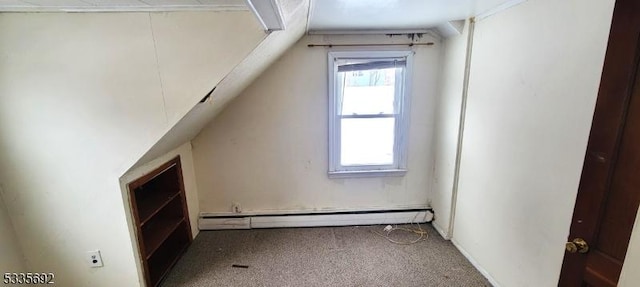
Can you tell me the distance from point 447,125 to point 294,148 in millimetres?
1499

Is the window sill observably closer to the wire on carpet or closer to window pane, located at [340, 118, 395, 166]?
window pane, located at [340, 118, 395, 166]

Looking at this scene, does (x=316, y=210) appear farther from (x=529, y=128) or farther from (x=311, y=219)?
(x=529, y=128)

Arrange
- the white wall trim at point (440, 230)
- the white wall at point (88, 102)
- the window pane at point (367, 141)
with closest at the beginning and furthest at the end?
the white wall at point (88, 102)
the white wall trim at point (440, 230)
the window pane at point (367, 141)

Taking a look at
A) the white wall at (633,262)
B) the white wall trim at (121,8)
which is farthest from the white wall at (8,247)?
the white wall at (633,262)

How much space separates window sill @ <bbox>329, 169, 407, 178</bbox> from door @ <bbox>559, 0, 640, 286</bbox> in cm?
179

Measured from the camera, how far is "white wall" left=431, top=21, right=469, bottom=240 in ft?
7.20

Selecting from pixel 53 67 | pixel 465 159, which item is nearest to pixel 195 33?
pixel 53 67

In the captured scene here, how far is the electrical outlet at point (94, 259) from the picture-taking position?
1.70m

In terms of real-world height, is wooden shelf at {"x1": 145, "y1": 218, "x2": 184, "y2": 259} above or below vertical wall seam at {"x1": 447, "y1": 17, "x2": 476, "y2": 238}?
below

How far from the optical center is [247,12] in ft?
4.58

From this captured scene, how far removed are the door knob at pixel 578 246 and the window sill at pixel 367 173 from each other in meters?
1.79

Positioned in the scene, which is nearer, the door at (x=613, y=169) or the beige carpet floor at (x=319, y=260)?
the door at (x=613, y=169)

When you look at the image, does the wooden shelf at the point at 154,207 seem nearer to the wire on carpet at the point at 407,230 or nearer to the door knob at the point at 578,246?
the wire on carpet at the point at 407,230

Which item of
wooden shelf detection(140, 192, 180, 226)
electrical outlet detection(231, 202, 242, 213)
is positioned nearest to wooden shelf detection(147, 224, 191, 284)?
wooden shelf detection(140, 192, 180, 226)
